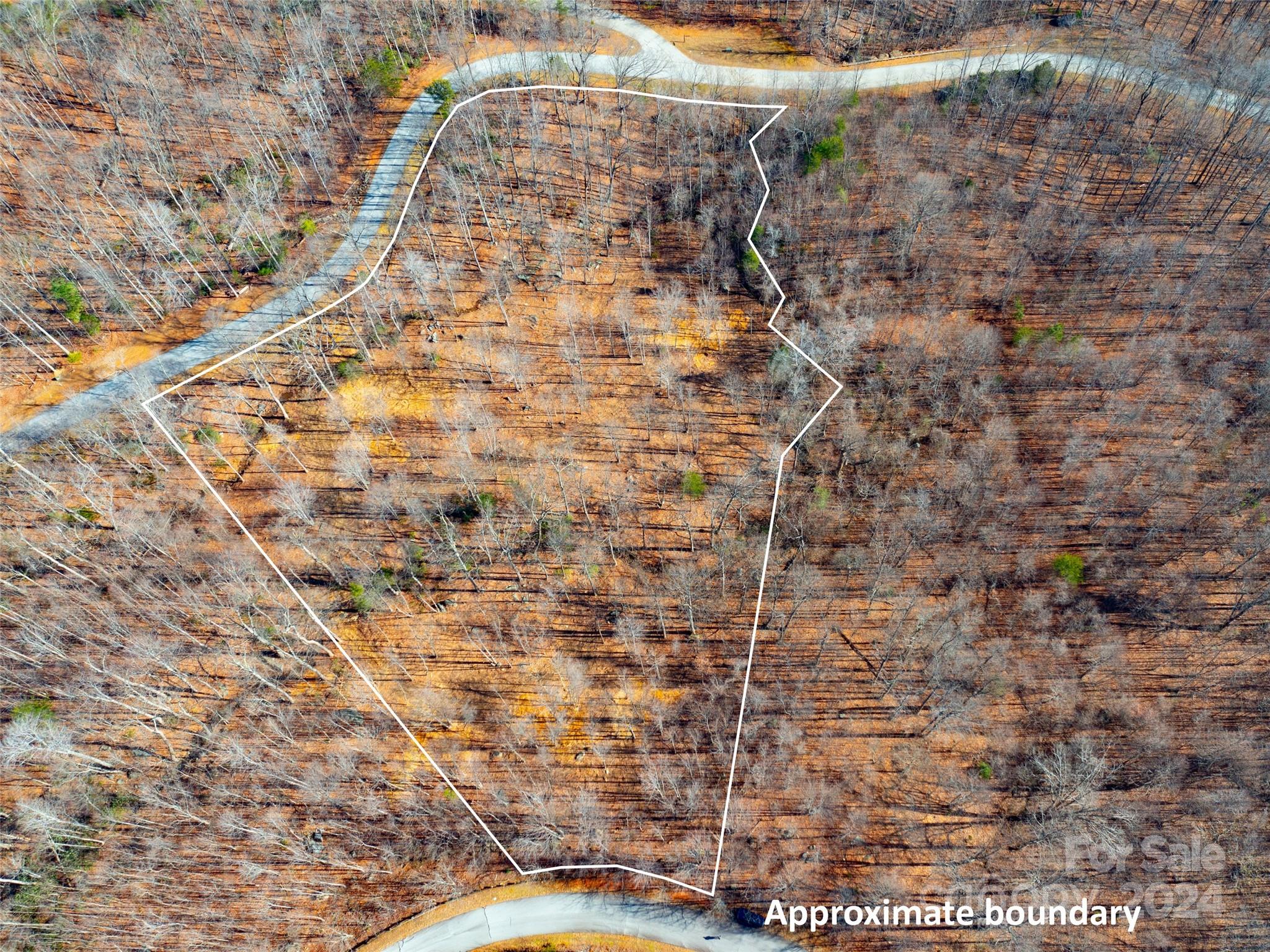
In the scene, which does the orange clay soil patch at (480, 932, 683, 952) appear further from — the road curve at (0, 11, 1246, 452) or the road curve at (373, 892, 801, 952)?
the road curve at (0, 11, 1246, 452)

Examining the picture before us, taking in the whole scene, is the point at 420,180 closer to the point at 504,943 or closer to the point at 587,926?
the point at 504,943

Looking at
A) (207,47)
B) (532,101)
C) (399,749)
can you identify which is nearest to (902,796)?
(399,749)

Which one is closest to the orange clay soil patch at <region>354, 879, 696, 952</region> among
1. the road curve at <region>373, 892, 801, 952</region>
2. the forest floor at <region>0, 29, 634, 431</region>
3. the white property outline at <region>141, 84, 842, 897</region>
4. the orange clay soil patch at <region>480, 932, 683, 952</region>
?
the orange clay soil patch at <region>480, 932, 683, 952</region>

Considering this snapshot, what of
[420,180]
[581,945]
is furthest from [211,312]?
[581,945]

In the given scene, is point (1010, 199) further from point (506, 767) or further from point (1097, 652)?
point (506, 767)

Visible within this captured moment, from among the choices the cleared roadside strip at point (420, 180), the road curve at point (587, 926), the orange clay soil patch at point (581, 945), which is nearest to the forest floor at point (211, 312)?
the cleared roadside strip at point (420, 180)

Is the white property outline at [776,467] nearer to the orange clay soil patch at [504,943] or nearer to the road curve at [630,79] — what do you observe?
the road curve at [630,79]

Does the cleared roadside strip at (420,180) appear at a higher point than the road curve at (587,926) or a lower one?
higher
